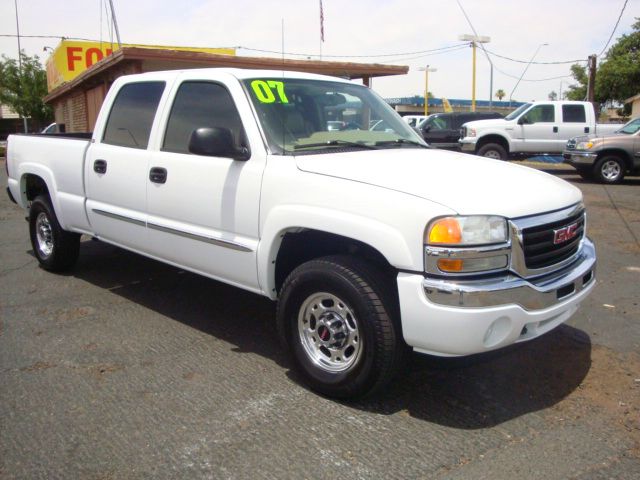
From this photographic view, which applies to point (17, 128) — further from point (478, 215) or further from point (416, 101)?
point (478, 215)

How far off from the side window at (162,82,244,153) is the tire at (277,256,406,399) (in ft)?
3.77

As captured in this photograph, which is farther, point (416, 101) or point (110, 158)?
point (416, 101)

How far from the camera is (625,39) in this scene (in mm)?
40969

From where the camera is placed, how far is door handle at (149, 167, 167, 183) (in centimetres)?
439

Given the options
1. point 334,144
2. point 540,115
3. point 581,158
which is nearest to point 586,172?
point 581,158

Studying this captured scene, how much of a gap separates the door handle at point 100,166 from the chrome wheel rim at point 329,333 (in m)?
2.44

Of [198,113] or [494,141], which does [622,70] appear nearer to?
[494,141]

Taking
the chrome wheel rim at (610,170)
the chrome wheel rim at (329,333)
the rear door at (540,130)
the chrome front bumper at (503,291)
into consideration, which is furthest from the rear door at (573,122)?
the chrome wheel rim at (329,333)

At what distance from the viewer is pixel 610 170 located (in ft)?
48.1

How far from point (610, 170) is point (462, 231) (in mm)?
→ 13416

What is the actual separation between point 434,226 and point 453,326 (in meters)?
0.50

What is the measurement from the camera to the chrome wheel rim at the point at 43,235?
20.5 feet

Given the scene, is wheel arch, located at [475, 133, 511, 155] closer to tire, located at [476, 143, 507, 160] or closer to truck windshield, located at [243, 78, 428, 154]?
tire, located at [476, 143, 507, 160]

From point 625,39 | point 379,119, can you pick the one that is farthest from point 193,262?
point 625,39
